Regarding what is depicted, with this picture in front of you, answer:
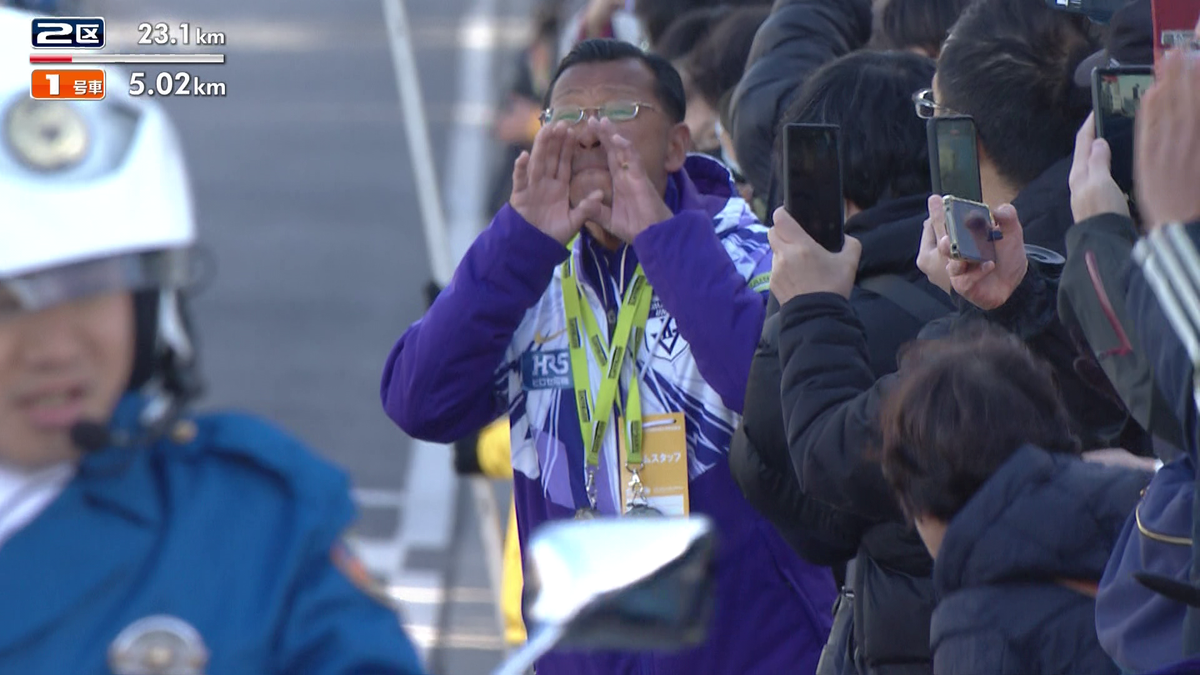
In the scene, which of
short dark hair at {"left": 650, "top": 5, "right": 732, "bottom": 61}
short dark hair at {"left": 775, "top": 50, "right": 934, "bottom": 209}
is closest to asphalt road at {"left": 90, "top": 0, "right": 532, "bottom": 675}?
short dark hair at {"left": 650, "top": 5, "right": 732, "bottom": 61}

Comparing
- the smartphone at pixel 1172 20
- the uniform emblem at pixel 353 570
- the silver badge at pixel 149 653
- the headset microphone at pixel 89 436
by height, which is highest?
the smartphone at pixel 1172 20

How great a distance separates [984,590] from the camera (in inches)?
119

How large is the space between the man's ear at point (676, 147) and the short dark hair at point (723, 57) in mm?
1914

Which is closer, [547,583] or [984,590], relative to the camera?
[547,583]

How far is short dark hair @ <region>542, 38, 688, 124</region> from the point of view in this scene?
4.46 metres

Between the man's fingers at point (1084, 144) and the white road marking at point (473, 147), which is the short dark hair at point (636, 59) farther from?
the white road marking at point (473, 147)

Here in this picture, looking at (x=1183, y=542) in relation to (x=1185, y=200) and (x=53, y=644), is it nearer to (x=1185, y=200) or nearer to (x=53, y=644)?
(x=1185, y=200)

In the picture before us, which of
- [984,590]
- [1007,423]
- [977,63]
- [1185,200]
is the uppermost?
[977,63]

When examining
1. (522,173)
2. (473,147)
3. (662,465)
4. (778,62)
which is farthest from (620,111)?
(473,147)

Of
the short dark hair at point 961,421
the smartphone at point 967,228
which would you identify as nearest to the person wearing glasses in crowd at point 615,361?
the smartphone at point 967,228

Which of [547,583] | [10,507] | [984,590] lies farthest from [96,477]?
[984,590]

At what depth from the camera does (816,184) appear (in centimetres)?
379

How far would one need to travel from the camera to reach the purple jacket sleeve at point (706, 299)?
4.00 m

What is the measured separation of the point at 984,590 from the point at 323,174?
1523 centimetres
